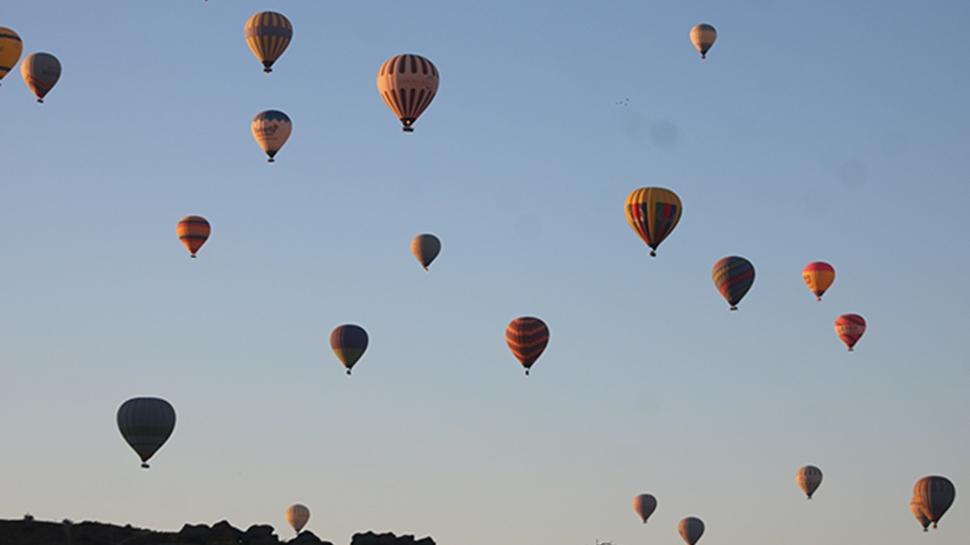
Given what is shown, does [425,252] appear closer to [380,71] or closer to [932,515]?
[380,71]

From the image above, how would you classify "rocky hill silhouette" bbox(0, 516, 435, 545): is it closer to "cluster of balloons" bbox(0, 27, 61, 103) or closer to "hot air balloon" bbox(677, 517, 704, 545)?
"cluster of balloons" bbox(0, 27, 61, 103)

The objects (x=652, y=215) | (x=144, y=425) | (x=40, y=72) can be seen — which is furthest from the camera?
(x=40, y=72)

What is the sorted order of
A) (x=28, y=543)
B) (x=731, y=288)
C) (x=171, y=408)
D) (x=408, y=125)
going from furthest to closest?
(x=731, y=288)
(x=408, y=125)
(x=171, y=408)
(x=28, y=543)

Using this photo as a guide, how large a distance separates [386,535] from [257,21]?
138ft

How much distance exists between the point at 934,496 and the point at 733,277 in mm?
13993

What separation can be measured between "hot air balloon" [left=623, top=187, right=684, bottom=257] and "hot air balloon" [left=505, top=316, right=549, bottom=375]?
821 centimetres

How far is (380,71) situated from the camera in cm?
10444

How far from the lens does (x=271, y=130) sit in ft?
373

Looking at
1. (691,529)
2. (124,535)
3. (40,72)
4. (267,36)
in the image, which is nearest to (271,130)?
(267,36)

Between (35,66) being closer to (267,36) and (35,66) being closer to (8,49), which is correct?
(8,49)

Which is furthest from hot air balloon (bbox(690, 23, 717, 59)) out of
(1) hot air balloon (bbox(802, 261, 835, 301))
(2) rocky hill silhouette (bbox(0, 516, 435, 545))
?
(2) rocky hill silhouette (bbox(0, 516, 435, 545))

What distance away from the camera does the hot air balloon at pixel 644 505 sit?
123688mm

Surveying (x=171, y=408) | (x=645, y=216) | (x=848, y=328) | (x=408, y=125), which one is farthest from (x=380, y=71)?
(x=848, y=328)

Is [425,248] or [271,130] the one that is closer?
[271,130]
